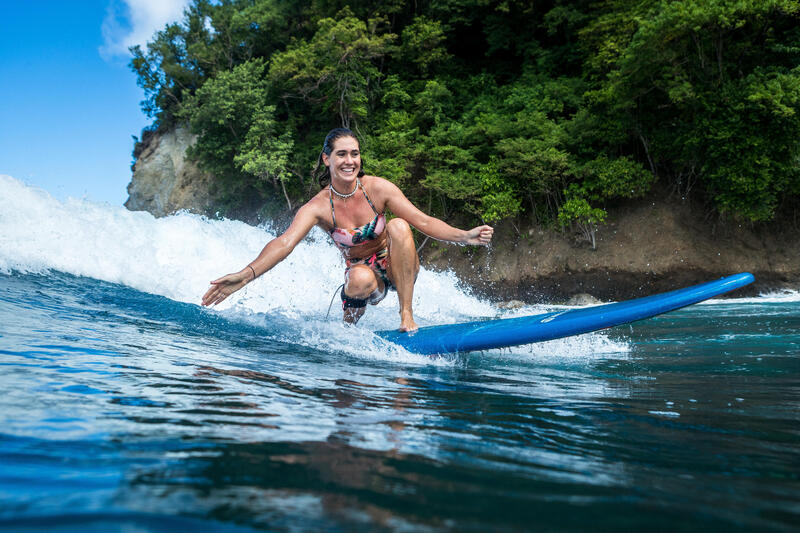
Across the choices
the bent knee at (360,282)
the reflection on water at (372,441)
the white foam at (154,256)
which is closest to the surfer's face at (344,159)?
the bent knee at (360,282)

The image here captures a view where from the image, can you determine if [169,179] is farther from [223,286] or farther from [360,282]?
[223,286]

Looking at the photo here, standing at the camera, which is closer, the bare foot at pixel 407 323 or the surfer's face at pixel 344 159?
the bare foot at pixel 407 323

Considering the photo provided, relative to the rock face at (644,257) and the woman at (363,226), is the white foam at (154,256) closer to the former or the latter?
the woman at (363,226)

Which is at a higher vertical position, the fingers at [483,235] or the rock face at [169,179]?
the rock face at [169,179]

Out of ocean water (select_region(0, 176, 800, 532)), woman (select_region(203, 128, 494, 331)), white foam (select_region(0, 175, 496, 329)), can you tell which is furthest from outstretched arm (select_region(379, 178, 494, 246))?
white foam (select_region(0, 175, 496, 329))

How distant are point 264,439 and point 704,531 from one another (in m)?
0.82

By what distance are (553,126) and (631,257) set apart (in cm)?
338

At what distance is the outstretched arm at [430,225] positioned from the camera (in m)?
2.83

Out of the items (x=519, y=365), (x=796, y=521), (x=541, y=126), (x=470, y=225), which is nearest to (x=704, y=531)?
(x=796, y=521)

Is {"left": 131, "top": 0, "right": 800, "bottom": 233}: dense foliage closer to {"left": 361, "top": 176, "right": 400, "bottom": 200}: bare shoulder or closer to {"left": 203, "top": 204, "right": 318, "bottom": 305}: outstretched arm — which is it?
{"left": 361, "top": 176, "right": 400, "bottom": 200}: bare shoulder

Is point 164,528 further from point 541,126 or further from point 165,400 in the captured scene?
point 541,126

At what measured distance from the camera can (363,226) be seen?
3428mm

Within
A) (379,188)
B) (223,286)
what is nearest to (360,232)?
(379,188)

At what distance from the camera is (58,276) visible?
4.89 meters
